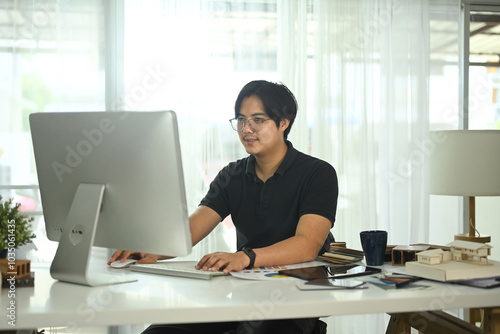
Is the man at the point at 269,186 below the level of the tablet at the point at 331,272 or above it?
above

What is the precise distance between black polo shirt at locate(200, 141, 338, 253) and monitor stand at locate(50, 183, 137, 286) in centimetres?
70

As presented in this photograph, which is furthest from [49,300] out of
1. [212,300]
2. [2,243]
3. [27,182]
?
[27,182]

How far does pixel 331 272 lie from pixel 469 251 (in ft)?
1.34

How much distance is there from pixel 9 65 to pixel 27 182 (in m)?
0.72

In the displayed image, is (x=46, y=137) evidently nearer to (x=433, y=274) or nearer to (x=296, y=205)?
(x=296, y=205)

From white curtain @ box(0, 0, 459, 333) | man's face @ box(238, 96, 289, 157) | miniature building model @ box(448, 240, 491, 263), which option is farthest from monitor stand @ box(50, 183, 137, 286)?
white curtain @ box(0, 0, 459, 333)

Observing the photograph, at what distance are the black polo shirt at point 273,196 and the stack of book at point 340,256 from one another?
134 mm

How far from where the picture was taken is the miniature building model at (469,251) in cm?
157

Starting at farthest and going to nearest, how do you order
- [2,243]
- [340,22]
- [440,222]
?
[440,222] → [340,22] → [2,243]

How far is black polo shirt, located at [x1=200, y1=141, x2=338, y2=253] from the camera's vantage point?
6.79 ft

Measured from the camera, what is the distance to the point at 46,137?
1610mm

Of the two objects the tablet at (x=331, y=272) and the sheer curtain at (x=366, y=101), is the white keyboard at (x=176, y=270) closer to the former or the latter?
the tablet at (x=331, y=272)

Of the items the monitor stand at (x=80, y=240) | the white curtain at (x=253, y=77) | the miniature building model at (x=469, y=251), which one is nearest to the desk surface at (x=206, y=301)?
the monitor stand at (x=80, y=240)

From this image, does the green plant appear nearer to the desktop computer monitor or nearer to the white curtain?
the desktop computer monitor
